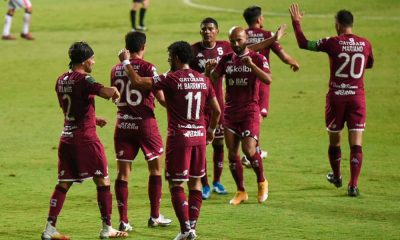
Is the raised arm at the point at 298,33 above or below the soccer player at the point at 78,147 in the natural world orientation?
above

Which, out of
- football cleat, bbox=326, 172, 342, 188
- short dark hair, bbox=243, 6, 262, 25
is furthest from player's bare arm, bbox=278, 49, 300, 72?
football cleat, bbox=326, 172, 342, 188

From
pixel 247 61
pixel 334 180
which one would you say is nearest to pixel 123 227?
pixel 247 61

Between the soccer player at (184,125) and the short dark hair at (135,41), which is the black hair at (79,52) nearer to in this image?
the soccer player at (184,125)

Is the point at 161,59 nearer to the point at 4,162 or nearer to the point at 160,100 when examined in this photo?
the point at 4,162

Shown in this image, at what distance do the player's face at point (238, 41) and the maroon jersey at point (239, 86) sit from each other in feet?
0.38

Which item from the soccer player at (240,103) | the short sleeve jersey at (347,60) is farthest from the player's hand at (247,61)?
the short sleeve jersey at (347,60)

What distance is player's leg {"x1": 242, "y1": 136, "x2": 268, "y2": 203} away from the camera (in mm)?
14773

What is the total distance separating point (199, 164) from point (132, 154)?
1.17 metres

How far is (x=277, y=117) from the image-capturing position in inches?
888

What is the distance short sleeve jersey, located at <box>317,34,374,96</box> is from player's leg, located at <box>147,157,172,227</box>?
3455 millimetres

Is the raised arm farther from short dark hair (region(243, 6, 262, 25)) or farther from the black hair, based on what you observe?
the black hair

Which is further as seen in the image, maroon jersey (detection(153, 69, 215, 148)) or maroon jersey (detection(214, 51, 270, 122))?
maroon jersey (detection(214, 51, 270, 122))

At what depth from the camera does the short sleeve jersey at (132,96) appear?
1310cm

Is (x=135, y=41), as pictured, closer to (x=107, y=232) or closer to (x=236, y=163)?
(x=107, y=232)
